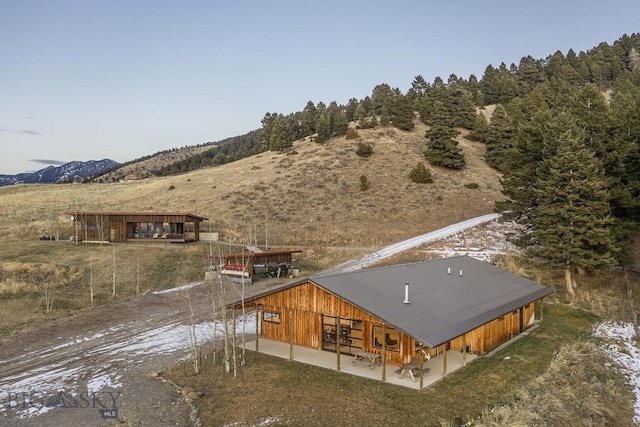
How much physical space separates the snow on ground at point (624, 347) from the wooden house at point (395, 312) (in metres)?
3.85

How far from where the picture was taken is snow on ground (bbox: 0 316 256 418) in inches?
666

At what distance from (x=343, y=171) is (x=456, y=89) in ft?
130

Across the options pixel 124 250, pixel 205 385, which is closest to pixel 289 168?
pixel 124 250

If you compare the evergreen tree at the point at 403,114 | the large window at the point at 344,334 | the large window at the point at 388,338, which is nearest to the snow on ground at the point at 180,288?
the large window at the point at 344,334

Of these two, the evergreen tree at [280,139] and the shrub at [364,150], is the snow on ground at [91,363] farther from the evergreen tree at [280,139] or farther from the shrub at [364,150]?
the evergreen tree at [280,139]

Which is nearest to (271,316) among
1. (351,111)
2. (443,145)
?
(443,145)

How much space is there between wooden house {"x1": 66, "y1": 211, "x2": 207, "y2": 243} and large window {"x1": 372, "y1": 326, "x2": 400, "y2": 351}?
103ft

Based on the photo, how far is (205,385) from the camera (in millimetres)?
17953

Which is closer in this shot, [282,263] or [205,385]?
[205,385]

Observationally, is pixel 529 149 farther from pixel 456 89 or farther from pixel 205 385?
pixel 456 89

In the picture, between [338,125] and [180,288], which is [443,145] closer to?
[338,125]

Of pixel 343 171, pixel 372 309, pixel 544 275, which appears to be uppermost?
pixel 343 171

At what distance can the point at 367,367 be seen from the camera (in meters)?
19.1

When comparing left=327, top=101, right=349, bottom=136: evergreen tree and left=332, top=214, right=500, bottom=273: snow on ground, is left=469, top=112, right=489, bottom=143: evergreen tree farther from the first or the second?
left=332, top=214, right=500, bottom=273: snow on ground
